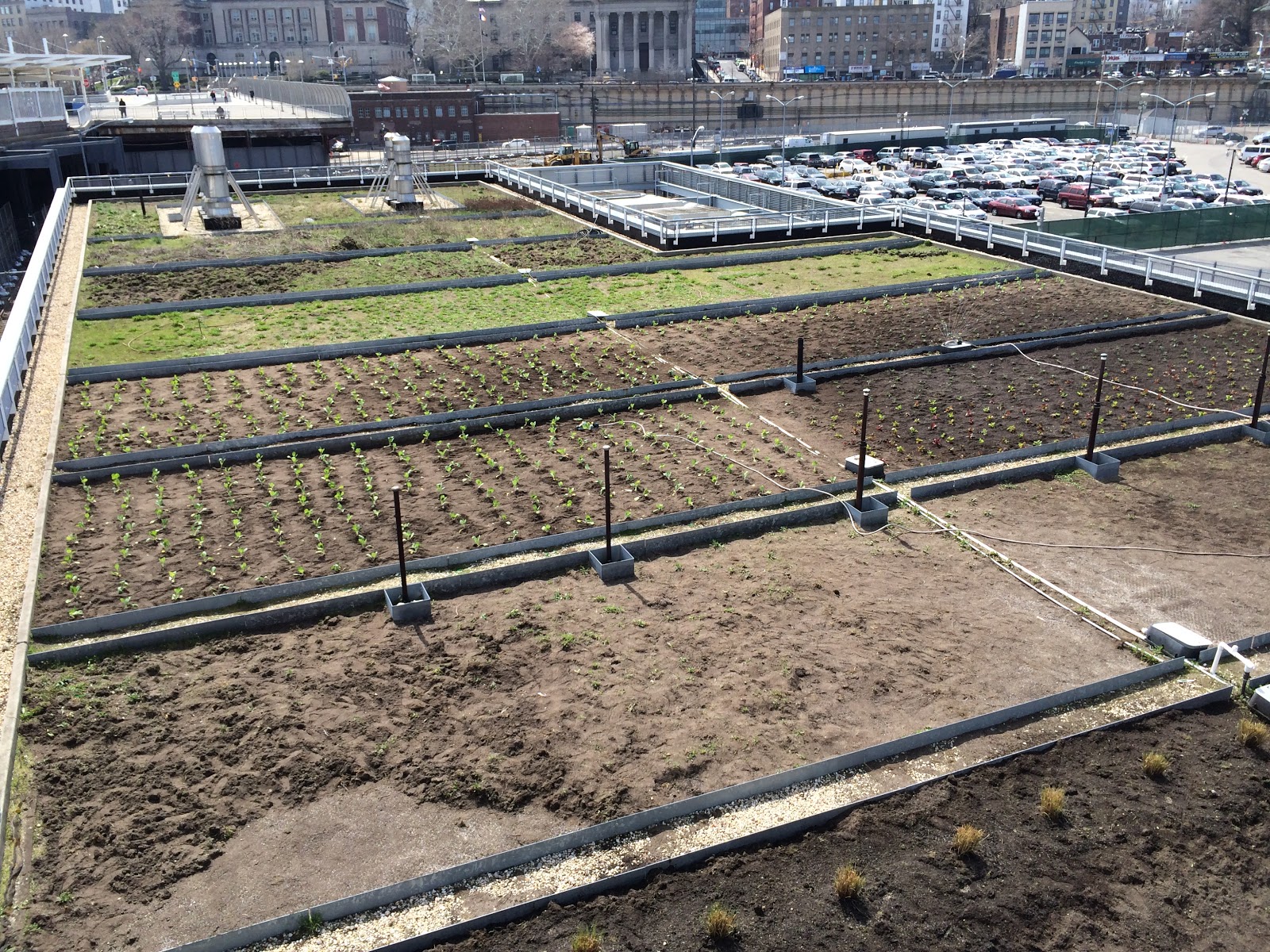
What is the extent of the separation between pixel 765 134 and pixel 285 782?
103m

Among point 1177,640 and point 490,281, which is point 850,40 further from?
point 1177,640

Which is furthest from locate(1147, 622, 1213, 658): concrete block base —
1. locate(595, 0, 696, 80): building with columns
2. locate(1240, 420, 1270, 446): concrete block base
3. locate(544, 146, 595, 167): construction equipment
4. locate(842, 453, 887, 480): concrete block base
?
locate(595, 0, 696, 80): building with columns

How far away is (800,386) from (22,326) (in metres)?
16.6

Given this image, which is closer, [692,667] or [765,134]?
[692,667]

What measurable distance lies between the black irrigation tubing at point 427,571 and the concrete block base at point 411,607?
0.40m

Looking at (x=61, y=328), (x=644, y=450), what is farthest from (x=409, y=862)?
(x=61, y=328)

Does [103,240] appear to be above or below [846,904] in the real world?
above

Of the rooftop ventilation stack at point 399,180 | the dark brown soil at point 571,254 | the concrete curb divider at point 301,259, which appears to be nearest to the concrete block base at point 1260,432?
the dark brown soil at point 571,254

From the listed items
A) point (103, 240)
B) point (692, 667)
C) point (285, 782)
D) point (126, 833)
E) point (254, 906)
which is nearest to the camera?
point (254, 906)

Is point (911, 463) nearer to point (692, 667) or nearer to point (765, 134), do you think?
point (692, 667)

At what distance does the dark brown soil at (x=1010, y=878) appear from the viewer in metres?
8.63

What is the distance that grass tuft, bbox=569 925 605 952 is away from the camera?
8352 mm

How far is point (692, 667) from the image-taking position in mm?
12406

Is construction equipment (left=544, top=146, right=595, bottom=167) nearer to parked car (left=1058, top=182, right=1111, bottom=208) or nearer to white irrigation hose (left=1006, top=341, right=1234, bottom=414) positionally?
parked car (left=1058, top=182, right=1111, bottom=208)
